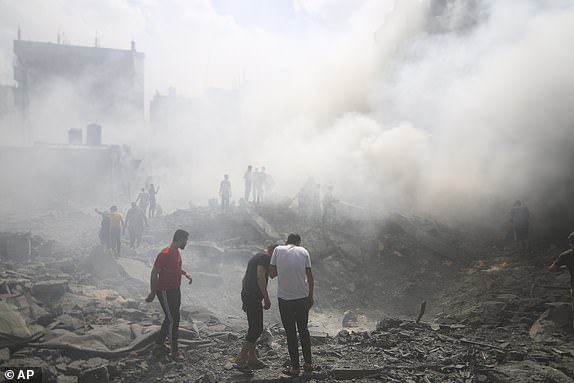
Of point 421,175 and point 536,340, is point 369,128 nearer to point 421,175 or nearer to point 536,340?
point 421,175

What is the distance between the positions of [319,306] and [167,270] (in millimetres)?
5136

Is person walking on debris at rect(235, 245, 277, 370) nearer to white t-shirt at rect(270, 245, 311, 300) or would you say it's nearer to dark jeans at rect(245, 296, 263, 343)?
dark jeans at rect(245, 296, 263, 343)

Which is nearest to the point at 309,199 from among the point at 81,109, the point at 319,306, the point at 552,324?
the point at 319,306

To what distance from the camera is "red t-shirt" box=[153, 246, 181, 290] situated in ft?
15.1

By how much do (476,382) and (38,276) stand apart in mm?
7458

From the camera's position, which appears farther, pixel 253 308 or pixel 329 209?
pixel 329 209

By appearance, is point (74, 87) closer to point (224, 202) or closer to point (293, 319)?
point (224, 202)

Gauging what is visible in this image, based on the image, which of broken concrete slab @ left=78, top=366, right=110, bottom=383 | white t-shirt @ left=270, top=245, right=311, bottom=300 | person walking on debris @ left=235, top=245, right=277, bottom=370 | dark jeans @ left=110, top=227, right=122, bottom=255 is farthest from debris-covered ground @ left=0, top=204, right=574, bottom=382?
white t-shirt @ left=270, top=245, right=311, bottom=300

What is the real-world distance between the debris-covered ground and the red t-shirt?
2.47 feet

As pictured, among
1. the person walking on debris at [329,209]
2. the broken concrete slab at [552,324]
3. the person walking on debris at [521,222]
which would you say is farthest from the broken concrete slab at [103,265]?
the person walking on debris at [521,222]

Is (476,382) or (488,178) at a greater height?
(488,178)

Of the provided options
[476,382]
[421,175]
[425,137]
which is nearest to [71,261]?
[476,382]

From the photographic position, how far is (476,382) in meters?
4.08

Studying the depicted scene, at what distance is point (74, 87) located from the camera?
34188 mm
